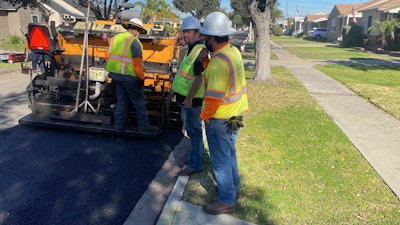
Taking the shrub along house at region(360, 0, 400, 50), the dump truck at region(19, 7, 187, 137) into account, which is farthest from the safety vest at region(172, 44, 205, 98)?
the shrub along house at region(360, 0, 400, 50)

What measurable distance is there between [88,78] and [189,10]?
238 feet

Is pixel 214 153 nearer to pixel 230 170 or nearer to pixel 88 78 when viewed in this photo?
pixel 230 170

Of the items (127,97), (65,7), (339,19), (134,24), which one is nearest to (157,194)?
(127,97)

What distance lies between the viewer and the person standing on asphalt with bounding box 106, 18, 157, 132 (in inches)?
207

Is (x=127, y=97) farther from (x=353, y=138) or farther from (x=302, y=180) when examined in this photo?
(x=353, y=138)

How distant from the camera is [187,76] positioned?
4.27m

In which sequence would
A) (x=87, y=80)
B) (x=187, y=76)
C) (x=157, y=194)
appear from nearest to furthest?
(x=157, y=194), (x=187, y=76), (x=87, y=80)

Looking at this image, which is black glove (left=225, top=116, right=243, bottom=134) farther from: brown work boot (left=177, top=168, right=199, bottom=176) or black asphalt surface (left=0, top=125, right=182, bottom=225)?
black asphalt surface (left=0, top=125, right=182, bottom=225)

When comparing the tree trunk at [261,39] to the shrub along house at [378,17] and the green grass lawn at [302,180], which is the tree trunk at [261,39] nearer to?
the green grass lawn at [302,180]

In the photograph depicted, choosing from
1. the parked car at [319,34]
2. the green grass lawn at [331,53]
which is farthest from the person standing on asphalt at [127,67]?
the parked car at [319,34]

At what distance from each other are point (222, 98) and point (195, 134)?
1.26 m

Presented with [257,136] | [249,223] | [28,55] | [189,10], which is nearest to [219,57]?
[249,223]

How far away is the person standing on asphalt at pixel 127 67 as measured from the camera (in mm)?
5250

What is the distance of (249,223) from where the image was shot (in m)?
3.39
